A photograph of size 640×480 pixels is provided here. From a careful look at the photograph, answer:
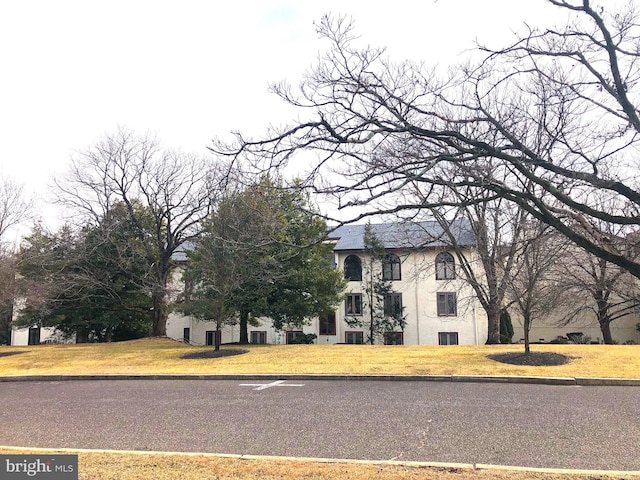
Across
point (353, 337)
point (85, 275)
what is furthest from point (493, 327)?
point (85, 275)

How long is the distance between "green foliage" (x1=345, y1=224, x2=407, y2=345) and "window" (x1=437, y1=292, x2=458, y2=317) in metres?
2.66

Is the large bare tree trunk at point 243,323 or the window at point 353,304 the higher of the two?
the window at point 353,304

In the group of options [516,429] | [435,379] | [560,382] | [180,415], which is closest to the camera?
[516,429]

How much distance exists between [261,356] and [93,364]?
584cm

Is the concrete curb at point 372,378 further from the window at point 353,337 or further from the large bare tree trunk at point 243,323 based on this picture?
the window at point 353,337

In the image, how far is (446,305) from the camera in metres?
33.4

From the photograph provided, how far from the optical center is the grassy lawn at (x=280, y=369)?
4.87m

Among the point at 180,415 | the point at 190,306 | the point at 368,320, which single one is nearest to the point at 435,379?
the point at 180,415

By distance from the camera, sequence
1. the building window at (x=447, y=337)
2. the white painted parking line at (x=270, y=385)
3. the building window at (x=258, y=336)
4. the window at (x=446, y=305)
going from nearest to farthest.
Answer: the white painted parking line at (x=270, y=385)
the building window at (x=447, y=337)
the window at (x=446, y=305)
the building window at (x=258, y=336)

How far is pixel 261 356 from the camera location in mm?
17578

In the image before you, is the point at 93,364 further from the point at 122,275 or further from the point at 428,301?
the point at 428,301

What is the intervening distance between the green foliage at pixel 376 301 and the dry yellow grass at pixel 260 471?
2735cm

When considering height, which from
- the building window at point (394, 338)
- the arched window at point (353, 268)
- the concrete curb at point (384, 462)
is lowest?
the building window at point (394, 338)

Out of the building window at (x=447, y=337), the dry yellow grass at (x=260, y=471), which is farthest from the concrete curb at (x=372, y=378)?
the building window at (x=447, y=337)
